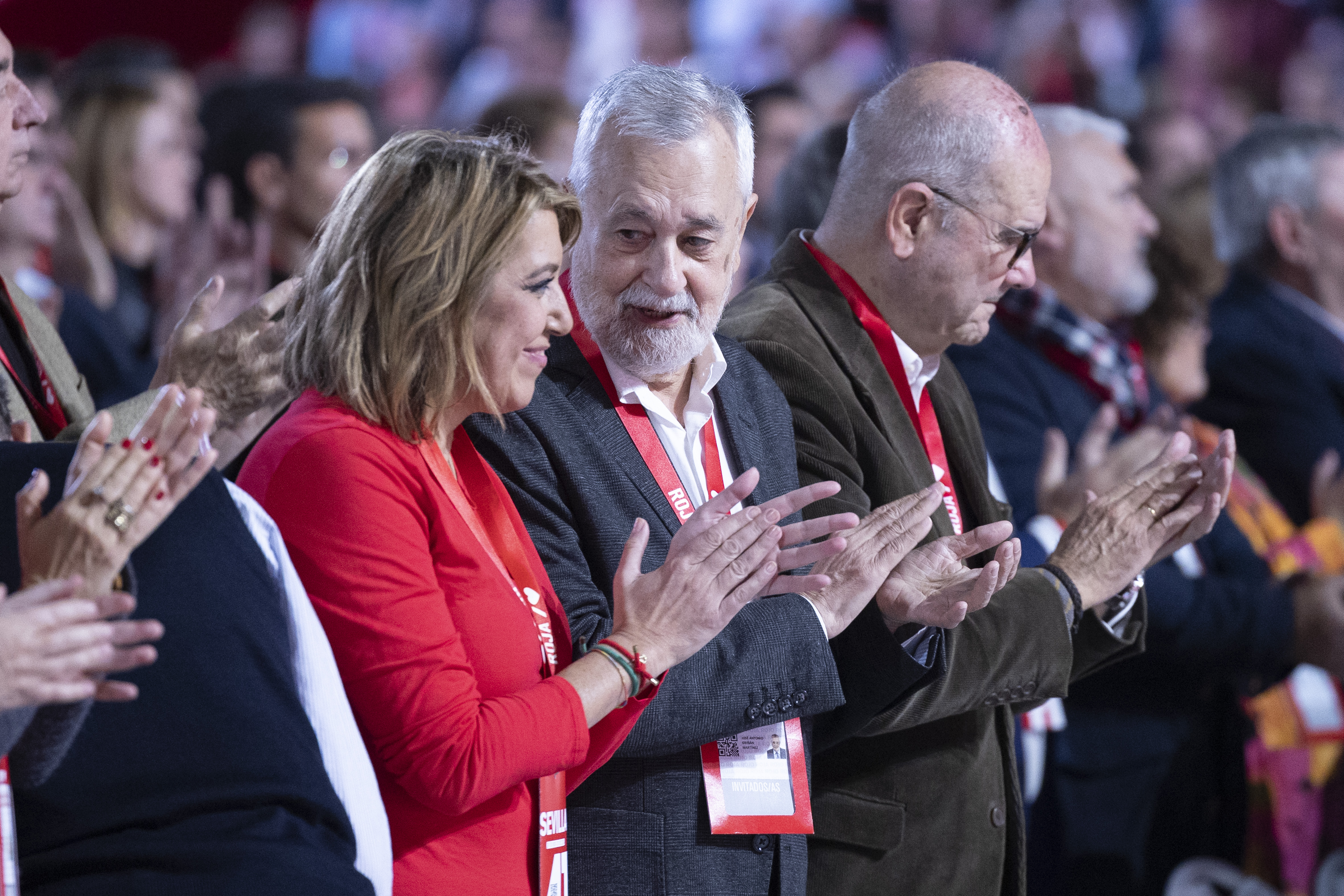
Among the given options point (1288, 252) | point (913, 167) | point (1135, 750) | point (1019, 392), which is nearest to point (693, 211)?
point (913, 167)

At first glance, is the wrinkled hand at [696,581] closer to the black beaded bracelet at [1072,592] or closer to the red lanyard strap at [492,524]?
the red lanyard strap at [492,524]

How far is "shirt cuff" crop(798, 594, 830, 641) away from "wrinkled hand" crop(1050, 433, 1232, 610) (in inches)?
23.0

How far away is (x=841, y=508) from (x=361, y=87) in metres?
2.20

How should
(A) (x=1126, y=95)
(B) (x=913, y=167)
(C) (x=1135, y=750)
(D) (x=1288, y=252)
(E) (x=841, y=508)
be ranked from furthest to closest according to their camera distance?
(A) (x=1126, y=95), (D) (x=1288, y=252), (C) (x=1135, y=750), (B) (x=913, y=167), (E) (x=841, y=508)

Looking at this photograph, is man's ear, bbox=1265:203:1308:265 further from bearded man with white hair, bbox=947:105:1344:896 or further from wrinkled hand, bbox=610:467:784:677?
wrinkled hand, bbox=610:467:784:677

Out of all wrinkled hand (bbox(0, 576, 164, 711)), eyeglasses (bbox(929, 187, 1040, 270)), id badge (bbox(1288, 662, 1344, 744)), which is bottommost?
id badge (bbox(1288, 662, 1344, 744))

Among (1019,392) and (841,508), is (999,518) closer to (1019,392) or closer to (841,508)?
(841,508)

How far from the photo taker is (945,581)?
222 cm

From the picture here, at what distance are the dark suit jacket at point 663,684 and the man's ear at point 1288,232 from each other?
9.89 feet

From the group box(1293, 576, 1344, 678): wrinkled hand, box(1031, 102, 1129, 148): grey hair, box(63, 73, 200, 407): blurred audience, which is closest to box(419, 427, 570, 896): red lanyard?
box(1293, 576, 1344, 678): wrinkled hand

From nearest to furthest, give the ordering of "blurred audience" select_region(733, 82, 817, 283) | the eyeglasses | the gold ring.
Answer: the gold ring → the eyeglasses → "blurred audience" select_region(733, 82, 817, 283)

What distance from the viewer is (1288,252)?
15.0ft

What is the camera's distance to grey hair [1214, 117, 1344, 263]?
4609mm

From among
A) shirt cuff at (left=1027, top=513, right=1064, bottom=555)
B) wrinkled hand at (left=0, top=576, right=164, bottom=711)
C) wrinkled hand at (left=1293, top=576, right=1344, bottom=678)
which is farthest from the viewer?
wrinkled hand at (left=1293, top=576, right=1344, bottom=678)
